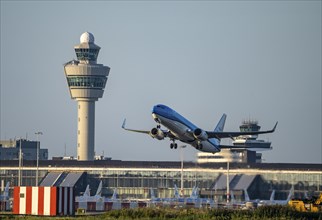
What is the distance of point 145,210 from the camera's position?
10450 centimetres

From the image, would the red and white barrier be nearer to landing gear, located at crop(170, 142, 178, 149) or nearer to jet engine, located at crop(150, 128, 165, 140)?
jet engine, located at crop(150, 128, 165, 140)

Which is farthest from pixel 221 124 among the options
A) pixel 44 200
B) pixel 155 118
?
pixel 44 200

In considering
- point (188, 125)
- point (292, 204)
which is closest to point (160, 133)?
point (188, 125)

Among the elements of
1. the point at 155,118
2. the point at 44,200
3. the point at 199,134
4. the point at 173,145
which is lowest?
the point at 44,200

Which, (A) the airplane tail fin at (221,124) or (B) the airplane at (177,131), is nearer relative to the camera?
(B) the airplane at (177,131)

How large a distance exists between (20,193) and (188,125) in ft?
104

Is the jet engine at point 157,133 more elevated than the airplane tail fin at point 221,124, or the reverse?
the airplane tail fin at point 221,124

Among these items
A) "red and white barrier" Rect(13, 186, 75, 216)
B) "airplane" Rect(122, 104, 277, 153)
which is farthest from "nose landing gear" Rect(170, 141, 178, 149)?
"red and white barrier" Rect(13, 186, 75, 216)

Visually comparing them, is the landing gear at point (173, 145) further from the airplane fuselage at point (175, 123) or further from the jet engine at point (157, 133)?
the jet engine at point (157, 133)

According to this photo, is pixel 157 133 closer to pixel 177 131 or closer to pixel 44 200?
pixel 177 131

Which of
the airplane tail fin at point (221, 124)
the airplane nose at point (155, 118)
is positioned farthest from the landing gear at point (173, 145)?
the airplane tail fin at point (221, 124)

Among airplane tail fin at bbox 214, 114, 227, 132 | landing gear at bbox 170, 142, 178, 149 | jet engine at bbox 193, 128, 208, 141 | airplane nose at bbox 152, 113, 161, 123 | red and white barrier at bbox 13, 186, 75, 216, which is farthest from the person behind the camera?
airplane tail fin at bbox 214, 114, 227, 132

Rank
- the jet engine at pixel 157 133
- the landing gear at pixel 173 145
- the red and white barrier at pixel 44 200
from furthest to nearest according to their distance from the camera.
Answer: the landing gear at pixel 173 145
the jet engine at pixel 157 133
the red and white barrier at pixel 44 200

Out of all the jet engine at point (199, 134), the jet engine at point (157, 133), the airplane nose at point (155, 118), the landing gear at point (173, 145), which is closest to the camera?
the airplane nose at point (155, 118)
